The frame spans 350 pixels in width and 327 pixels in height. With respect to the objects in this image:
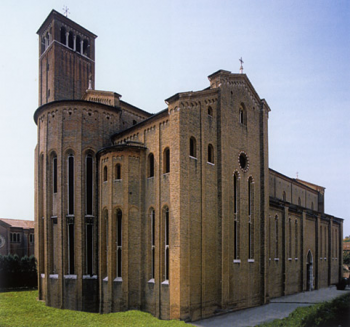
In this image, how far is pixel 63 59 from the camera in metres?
30.1

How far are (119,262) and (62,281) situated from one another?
4012 mm

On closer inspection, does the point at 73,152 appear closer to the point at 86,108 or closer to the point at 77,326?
the point at 86,108

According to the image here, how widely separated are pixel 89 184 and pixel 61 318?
738 centimetres

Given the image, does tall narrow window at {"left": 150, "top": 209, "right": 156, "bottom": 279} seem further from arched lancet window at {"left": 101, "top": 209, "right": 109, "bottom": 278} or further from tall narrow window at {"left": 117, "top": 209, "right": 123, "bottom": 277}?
arched lancet window at {"left": 101, "top": 209, "right": 109, "bottom": 278}

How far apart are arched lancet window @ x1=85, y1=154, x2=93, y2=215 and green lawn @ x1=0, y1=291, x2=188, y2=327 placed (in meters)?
5.64

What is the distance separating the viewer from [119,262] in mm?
18828

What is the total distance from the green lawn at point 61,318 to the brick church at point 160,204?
833mm

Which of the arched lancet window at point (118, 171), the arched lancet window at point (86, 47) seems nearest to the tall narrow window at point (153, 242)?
the arched lancet window at point (118, 171)

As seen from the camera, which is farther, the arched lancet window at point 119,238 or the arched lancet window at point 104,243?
the arched lancet window at point 104,243

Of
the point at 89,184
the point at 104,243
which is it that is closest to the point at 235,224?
the point at 104,243

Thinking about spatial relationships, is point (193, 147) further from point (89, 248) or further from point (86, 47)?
point (86, 47)

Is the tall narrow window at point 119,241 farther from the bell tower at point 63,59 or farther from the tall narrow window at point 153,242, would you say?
the bell tower at point 63,59

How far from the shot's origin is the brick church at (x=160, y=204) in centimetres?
1730

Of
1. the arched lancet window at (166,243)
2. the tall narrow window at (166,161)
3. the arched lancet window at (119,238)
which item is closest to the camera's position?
the arched lancet window at (166,243)
